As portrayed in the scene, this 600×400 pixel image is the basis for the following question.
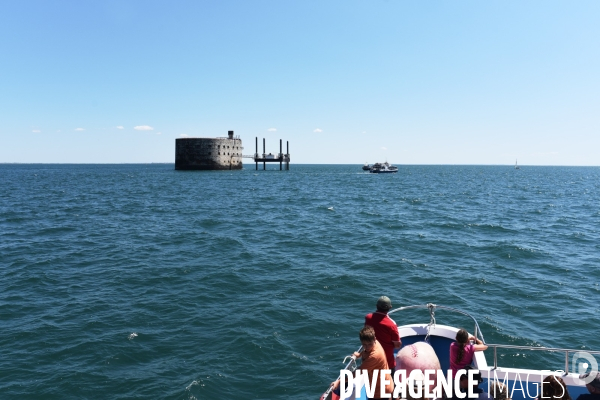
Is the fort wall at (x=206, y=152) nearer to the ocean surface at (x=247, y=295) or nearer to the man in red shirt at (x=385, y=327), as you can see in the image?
the ocean surface at (x=247, y=295)

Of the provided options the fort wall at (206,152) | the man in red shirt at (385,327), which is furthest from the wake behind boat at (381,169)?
the man in red shirt at (385,327)

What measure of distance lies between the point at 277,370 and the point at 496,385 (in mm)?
5353

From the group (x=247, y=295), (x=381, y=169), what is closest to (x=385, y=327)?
(x=247, y=295)

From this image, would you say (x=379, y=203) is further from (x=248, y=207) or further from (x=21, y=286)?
(x=21, y=286)

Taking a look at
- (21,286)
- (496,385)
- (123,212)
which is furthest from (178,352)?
(123,212)

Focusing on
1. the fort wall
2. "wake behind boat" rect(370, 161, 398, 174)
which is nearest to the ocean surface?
the fort wall

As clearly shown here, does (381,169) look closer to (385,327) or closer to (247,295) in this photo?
(247,295)

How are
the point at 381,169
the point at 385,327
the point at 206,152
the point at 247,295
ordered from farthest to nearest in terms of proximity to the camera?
1. the point at 381,169
2. the point at 206,152
3. the point at 247,295
4. the point at 385,327

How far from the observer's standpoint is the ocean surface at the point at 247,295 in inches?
371

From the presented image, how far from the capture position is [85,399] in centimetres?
831

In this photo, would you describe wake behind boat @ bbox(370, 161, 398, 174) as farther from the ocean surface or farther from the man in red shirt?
the man in red shirt

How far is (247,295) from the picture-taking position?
576 inches

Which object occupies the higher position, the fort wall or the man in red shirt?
the fort wall

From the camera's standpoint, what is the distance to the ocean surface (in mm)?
9414
